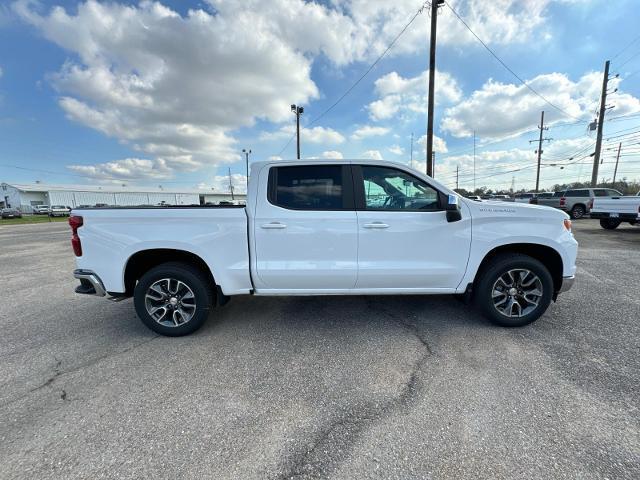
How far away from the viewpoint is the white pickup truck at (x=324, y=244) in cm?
332

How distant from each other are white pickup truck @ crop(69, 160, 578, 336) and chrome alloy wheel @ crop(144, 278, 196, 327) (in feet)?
0.04

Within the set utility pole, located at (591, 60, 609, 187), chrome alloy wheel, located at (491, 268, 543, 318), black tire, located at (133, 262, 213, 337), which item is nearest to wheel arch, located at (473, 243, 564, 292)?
chrome alloy wheel, located at (491, 268, 543, 318)

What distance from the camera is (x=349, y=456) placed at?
1.91 meters

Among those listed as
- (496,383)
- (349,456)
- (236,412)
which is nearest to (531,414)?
(496,383)

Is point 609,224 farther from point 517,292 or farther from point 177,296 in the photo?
point 177,296

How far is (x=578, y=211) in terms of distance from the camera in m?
18.4

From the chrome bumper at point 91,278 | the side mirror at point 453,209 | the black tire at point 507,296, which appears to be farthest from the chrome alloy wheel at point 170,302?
the black tire at point 507,296

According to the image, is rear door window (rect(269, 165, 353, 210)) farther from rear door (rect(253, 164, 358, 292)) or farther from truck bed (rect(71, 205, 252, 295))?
truck bed (rect(71, 205, 252, 295))

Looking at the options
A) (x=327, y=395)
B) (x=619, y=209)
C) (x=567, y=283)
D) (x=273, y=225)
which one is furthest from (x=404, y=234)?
(x=619, y=209)

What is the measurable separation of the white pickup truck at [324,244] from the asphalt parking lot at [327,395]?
0.51 meters

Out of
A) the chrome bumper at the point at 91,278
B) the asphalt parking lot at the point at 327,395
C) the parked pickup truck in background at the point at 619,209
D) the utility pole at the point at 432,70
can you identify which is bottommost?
the asphalt parking lot at the point at 327,395

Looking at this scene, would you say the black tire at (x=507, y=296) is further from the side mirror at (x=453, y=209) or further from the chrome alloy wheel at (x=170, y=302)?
the chrome alloy wheel at (x=170, y=302)

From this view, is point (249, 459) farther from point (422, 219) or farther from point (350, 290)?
point (422, 219)

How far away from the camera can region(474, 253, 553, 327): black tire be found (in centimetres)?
348
